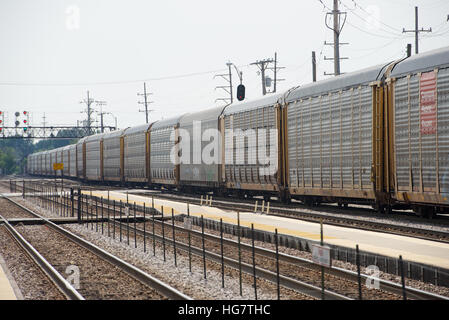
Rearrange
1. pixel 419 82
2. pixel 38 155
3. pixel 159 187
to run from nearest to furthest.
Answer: pixel 419 82 < pixel 159 187 < pixel 38 155

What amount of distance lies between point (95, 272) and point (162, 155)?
2899 cm

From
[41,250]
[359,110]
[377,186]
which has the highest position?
[359,110]

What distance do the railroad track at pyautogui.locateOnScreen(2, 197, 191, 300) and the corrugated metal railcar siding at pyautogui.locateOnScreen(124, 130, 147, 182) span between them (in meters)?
26.2

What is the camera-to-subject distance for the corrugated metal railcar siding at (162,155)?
4184 centimetres

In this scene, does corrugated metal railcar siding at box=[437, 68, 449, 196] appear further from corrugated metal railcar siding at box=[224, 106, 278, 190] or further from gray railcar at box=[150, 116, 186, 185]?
gray railcar at box=[150, 116, 186, 185]

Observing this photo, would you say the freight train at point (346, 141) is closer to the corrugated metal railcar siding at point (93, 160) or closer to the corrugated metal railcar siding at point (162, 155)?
the corrugated metal railcar siding at point (162, 155)

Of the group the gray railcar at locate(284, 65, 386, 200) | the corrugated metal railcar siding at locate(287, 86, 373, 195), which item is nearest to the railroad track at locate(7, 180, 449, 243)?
the gray railcar at locate(284, 65, 386, 200)

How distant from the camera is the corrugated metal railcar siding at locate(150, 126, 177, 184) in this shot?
137ft

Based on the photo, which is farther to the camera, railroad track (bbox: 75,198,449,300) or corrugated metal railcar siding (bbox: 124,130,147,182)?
corrugated metal railcar siding (bbox: 124,130,147,182)

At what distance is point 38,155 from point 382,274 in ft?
342

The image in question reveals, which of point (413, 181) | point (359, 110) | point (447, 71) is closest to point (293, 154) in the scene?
point (359, 110)
